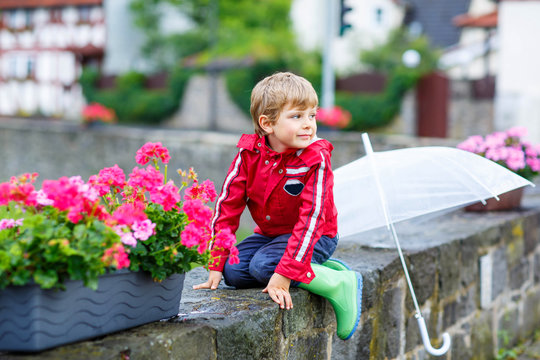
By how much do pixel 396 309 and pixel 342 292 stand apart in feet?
2.11

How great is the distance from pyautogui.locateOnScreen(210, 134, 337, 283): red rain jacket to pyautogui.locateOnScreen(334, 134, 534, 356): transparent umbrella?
13.6 inches

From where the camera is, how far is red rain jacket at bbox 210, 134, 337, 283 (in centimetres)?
226

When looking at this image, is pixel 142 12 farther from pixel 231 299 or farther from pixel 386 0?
pixel 231 299

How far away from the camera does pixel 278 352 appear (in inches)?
86.3

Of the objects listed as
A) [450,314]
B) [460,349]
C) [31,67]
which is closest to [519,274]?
[460,349]

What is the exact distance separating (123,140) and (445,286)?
12946mm

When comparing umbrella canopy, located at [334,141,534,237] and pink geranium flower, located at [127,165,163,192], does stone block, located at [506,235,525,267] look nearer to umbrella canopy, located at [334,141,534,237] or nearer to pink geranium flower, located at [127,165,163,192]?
umbrella canopy, located at [334,141,534,237]

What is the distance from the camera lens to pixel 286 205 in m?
2.41

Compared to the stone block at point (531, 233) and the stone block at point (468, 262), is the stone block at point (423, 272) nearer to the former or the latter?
the stone block at point (468, 262)

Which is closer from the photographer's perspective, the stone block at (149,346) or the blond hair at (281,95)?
the stone block at (149,346)

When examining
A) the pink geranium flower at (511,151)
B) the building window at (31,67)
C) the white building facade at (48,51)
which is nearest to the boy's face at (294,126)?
the pink geranium flower at (511,151)

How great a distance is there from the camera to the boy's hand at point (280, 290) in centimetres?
221

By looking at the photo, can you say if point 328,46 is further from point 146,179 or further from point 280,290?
point 146,179

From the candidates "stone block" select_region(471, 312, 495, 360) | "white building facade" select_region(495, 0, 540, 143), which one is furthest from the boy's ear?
"white building facade" select_region(495, 0, 540, 143)
